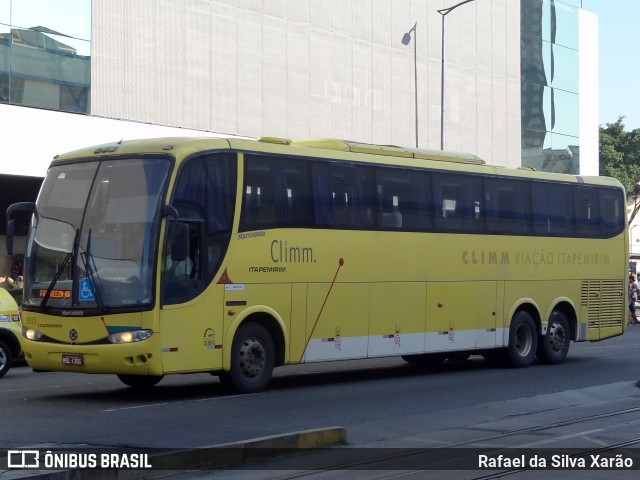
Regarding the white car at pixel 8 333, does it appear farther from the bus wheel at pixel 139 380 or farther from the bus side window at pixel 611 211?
the bus side window at pixel 611 211

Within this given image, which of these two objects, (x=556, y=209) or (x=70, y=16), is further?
(x=70, y=16)

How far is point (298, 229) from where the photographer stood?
663 inches

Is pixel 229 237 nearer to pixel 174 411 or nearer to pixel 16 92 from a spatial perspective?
pixel 174 411

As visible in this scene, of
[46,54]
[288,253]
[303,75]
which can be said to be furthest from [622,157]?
[288,253]

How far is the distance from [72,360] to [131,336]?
901mm

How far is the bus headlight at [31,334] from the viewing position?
15.2 m

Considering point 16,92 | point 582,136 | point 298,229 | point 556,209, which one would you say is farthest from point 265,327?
point 582,136

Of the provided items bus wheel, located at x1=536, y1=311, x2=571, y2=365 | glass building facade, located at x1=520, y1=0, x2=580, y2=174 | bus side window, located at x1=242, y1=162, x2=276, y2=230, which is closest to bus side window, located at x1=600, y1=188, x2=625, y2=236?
bus wheel, located at x1=536, y1=311, x2=571, y2=365

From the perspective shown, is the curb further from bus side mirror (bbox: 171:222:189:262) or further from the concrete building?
the concrete building

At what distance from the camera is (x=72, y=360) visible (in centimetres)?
1471

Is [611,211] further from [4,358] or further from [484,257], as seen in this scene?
[4,358]

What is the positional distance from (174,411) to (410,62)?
3113 cm

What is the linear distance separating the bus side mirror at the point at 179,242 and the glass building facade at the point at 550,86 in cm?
3691

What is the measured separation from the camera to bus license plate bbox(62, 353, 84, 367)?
14656 millimetres
